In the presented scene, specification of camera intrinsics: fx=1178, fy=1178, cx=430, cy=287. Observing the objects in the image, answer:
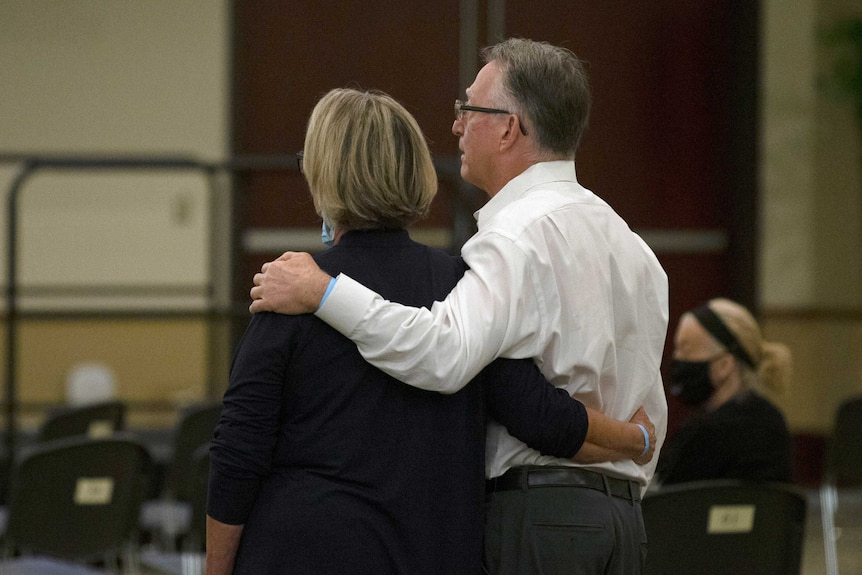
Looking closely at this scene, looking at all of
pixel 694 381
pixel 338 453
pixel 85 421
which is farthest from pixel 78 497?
pixel 338 453

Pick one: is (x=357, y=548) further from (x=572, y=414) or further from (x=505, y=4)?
(x=505, y=4)

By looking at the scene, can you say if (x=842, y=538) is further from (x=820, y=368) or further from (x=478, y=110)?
(x=478, y=110)

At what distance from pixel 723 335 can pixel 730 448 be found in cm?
33

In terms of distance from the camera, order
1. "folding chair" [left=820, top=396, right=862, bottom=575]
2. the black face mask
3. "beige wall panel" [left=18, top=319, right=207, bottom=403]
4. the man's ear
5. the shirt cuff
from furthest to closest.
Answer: "beige wall panel" [left=18, top=319, right=207, bottom=403]
"folding chair" [left=820, top=396, right=862, bottom=575]
the black face mask
the man's ear
the shirt cuff

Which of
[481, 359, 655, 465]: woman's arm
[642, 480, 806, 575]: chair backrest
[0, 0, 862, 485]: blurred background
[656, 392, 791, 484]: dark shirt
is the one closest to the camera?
[481, 359, 655, 465]: woman's arm

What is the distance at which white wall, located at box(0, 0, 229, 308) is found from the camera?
20.1 ft

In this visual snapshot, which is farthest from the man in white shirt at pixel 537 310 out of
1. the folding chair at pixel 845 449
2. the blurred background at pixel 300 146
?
the blurred background at pixel 300 146

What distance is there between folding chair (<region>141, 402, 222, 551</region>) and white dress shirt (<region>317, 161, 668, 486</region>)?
8.13 ft

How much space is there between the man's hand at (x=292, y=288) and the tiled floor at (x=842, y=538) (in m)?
3.20

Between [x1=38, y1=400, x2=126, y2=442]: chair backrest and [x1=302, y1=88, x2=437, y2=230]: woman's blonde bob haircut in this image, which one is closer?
[x1=302, y1=88, x2=437, y2=230]: woman's blonde bob haircut

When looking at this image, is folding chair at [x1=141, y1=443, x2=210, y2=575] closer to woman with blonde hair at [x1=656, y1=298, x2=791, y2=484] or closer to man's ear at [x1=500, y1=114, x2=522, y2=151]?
woman with blonde hair at [x1=656, y1=298, x2=791, y2=484]

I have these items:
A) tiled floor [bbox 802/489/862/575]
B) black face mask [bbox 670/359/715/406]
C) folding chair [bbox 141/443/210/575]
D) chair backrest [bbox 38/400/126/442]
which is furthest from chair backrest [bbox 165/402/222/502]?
tiled floor [bbox 802/489/862/575]

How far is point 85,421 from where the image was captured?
164 inches

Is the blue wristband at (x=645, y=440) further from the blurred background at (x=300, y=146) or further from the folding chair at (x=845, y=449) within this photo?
the blurred background at (x=300, y=146)
